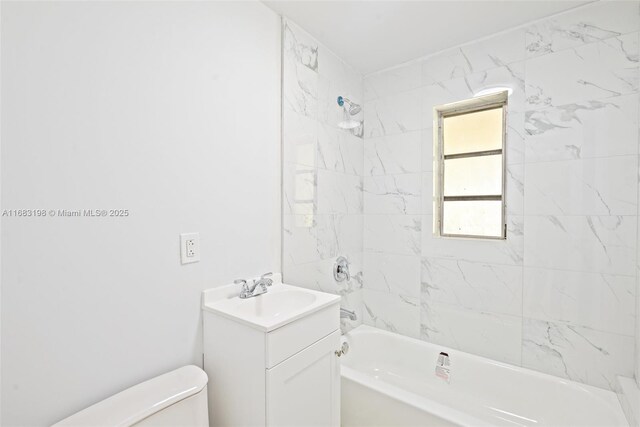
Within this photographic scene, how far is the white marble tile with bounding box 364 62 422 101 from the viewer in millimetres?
2277

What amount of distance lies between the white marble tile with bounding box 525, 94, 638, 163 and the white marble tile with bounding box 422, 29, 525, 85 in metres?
0.42

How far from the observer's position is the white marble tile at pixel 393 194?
2287mm

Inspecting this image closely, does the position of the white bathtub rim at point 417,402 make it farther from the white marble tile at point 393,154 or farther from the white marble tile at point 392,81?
the white marble tile at point 392,81

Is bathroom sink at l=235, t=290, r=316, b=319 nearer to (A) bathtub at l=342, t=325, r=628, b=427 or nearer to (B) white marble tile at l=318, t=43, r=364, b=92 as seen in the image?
(A) bathtub at l=342, t=325, r=628, b=427

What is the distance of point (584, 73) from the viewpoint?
1679 mm

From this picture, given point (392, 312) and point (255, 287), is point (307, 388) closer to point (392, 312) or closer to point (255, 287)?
point (255, 287)

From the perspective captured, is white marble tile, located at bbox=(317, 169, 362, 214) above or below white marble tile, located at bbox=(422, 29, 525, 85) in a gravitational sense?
below

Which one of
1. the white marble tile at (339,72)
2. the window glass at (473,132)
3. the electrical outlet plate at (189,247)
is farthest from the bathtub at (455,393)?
the white marble tile at (339,72)

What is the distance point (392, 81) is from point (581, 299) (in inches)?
76.3

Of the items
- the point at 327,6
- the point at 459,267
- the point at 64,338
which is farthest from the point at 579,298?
the point at 64,338

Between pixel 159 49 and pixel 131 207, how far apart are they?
67 cm

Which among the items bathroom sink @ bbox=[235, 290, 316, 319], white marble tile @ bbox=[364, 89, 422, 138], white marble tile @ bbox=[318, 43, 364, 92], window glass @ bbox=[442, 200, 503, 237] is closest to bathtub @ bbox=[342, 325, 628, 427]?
bathroom sink @ bbox=[235, 290, 316, 319]

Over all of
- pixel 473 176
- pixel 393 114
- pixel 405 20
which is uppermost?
pixel 405 20

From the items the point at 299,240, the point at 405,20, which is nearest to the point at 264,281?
the point at 299,240
